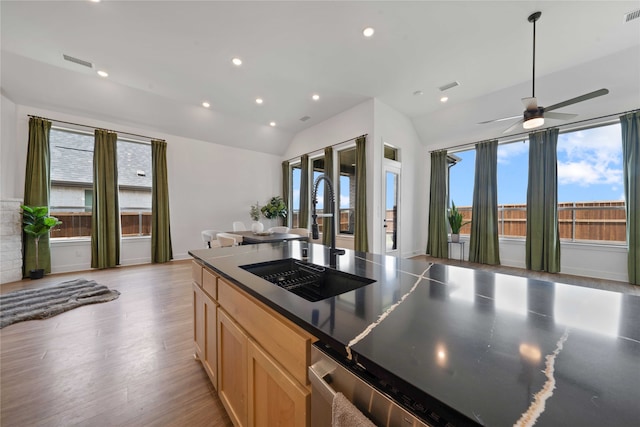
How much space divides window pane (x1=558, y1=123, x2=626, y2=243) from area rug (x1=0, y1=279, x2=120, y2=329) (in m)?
7.85

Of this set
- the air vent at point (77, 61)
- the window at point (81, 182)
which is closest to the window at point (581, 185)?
the air vent at point (77, 61)

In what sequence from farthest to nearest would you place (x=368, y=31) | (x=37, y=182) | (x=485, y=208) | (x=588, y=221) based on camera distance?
(x=485, y=208)
(x=588, y=221)
(x=37, y=182)
(x=368, y=31)

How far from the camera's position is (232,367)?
1229mm

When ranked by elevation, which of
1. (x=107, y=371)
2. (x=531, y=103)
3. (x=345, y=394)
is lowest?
(x=107, y=371)

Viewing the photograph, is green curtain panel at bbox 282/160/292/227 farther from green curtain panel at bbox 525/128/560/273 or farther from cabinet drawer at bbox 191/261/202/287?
green curtain panel at bbox 525/128/560/273

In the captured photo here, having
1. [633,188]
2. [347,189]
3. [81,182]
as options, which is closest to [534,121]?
[633,188]

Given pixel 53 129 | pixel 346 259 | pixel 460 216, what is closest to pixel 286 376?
pixel 346 259

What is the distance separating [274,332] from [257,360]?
21 centimetres

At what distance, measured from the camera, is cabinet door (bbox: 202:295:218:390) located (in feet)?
4.67

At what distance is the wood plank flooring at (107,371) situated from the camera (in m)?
1.43

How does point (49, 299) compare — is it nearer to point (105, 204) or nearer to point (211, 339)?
point (105, 204)

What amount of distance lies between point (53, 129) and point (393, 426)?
705 cm

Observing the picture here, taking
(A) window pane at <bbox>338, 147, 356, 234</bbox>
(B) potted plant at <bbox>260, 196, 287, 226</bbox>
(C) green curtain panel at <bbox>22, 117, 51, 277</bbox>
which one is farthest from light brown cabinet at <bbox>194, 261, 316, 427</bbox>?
(B) potted plant at <bbox>260, 196, 287, 226</bbox>

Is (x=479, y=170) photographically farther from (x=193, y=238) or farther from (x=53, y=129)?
(x=53, y=129)
